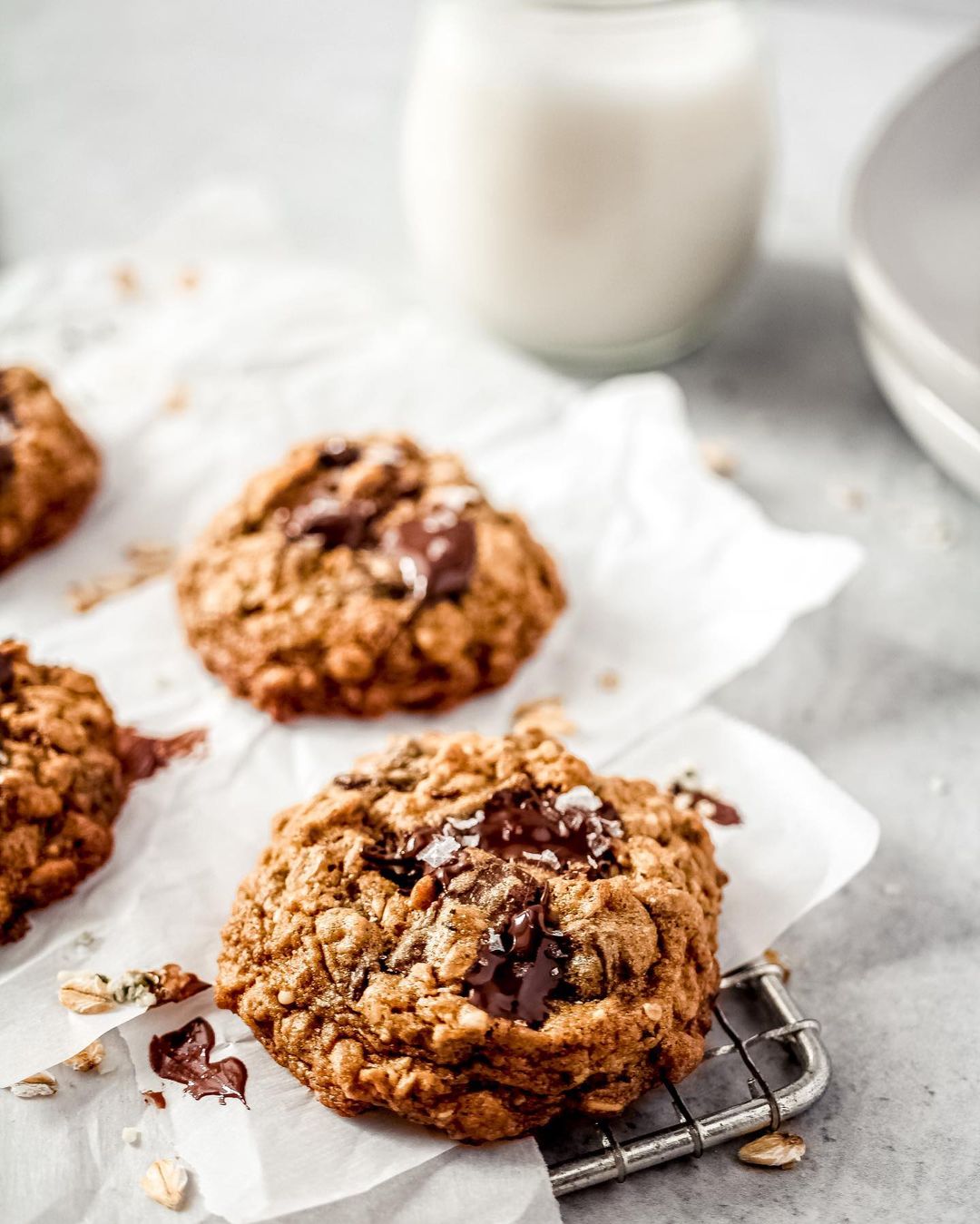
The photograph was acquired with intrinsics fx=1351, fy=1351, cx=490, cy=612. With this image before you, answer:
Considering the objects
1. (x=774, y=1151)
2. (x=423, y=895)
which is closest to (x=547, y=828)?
(x=423, y=895)

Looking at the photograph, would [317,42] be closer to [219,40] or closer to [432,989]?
[219,40]

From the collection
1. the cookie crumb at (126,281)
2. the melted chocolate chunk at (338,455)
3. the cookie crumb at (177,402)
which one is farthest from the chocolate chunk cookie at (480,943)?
the cookie crumb at (126,281)

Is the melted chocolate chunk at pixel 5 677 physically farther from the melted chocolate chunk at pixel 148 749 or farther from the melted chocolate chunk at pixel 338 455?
the melted chocolate chunk at pixel 338 455

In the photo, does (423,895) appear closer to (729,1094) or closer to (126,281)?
(729,1094)

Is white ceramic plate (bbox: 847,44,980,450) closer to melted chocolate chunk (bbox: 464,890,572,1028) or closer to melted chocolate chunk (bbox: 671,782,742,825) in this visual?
melted chocolate chunk (bbox: 671,782,742,825)

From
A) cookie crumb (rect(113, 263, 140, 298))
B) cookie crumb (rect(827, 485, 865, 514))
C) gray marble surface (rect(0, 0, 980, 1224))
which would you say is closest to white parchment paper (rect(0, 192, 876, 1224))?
cookie crumb (rect(113, 263, 140, 298))
